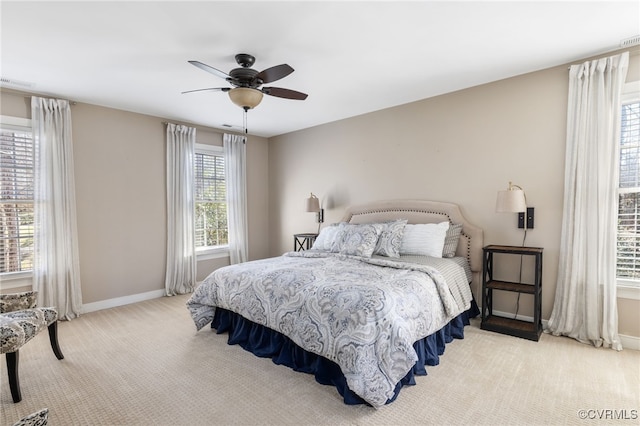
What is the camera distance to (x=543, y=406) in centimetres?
207

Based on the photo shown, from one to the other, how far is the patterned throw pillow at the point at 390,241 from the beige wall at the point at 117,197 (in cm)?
326

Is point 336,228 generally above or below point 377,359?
above

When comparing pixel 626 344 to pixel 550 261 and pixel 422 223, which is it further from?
pixel 422 223

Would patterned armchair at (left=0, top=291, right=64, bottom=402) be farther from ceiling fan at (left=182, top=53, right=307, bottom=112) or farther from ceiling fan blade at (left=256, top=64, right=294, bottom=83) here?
ceiling fan blade at (left=256, top=64, right=294, bottom=83)

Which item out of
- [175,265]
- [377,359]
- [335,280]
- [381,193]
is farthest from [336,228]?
[175,265]

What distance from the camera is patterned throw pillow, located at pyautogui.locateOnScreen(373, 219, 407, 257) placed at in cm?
364

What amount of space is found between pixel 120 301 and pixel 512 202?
4983 millimetres

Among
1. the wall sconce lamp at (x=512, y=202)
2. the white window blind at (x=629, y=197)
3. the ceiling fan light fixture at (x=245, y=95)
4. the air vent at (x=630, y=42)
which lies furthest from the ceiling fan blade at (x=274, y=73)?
the white window blind at (x=629, y=197)

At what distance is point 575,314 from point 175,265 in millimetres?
4972

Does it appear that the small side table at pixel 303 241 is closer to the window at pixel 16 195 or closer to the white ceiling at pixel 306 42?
the white ceiling at pixel 306 42

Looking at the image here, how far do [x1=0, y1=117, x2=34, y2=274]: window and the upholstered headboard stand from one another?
401 centimetres

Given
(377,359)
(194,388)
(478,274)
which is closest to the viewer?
(377,359)

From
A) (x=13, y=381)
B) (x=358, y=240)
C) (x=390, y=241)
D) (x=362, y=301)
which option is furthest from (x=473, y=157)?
(x=13, y=381)

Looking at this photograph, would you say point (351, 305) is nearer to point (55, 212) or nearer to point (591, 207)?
point (591, 207)
